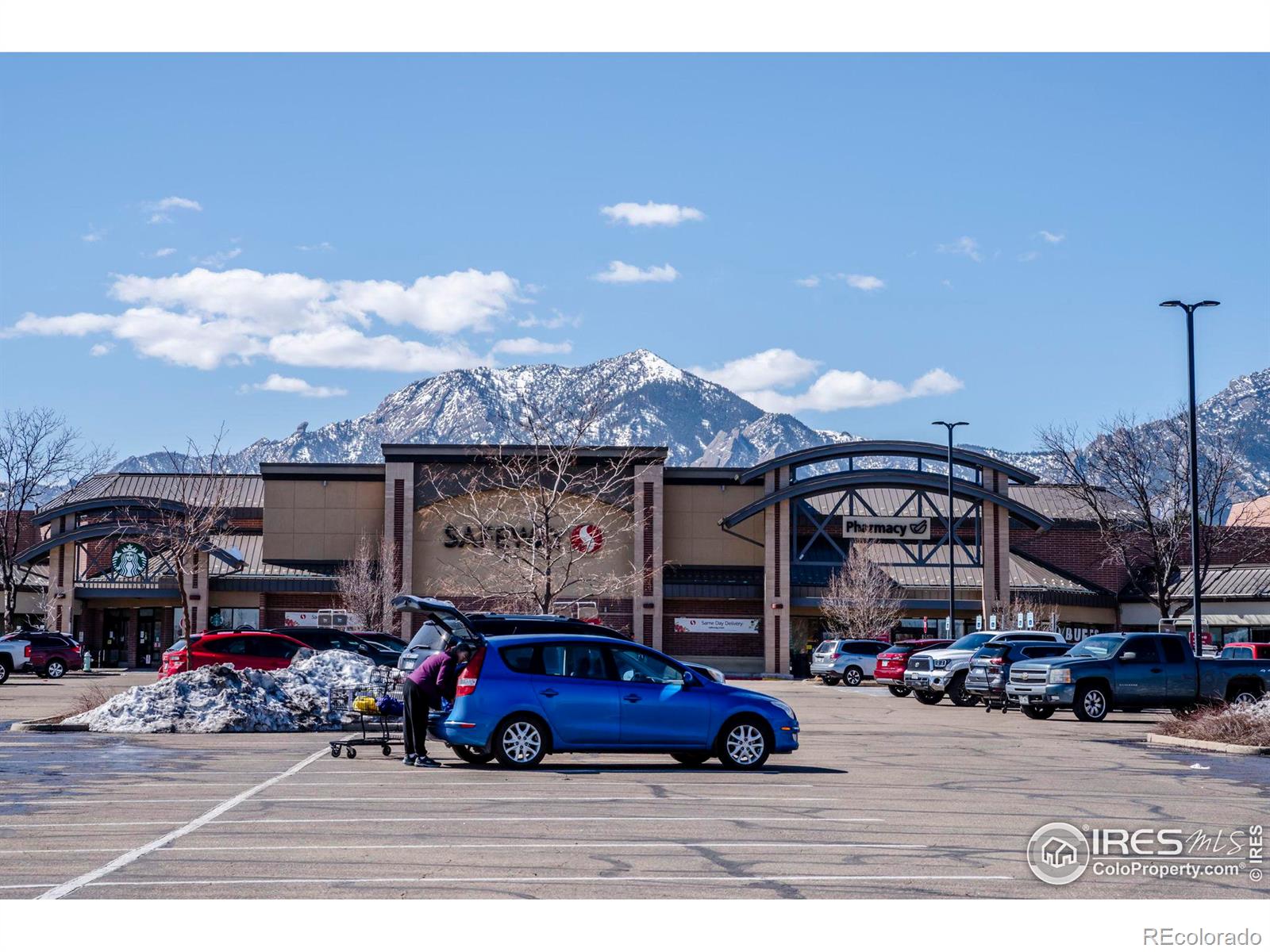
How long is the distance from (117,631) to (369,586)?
1434 cm

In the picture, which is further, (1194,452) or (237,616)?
(237,616)

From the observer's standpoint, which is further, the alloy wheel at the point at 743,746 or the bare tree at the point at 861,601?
the bare tree at the point at 861,601

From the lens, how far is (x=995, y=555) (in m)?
66.7

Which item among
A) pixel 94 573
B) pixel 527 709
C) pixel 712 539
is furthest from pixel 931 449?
pixel 527 709

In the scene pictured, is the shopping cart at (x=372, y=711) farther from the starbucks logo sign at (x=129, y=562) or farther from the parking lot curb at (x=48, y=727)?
the starbucks logo sign at (x=129, y=562)

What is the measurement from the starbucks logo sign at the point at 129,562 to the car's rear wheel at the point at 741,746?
53.2 m

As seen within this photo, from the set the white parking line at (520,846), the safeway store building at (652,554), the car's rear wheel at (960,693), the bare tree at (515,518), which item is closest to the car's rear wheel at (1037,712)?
the car's rear wheel at (960,693)

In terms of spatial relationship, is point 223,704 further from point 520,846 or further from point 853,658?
point 853,658

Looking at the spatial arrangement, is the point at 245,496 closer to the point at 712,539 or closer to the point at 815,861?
the point at 712,539

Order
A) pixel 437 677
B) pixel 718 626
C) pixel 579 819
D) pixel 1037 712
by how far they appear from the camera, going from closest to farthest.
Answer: pixel 579 819 < pixel 437 677 < pixel 1037 712 < pixel 718 626

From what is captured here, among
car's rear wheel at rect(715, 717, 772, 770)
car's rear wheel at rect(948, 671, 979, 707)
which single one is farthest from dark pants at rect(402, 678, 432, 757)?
car's rear wheel at rect(948, 671, 979, 707)

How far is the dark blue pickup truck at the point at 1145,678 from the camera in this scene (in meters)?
28.0

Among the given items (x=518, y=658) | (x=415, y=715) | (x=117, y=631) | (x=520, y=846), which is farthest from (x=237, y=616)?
(x=520, y=846)

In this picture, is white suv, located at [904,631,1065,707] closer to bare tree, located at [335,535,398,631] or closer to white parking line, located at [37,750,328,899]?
white parking line, located at [37,750,328,899]
